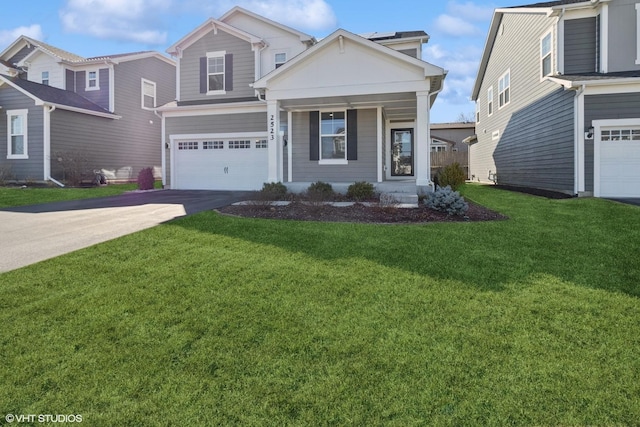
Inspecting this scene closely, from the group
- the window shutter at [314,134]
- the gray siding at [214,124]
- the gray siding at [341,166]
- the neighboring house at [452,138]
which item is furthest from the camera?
the neighboring house at [452,138]

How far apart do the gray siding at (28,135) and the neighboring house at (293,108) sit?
5527mm

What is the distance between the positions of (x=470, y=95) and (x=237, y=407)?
28.3 meters

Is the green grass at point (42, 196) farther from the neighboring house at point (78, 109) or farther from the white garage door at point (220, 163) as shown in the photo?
the neighboring house at point (78, 109)

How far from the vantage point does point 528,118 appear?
1609 centimetres

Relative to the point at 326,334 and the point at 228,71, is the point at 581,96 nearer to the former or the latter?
the point at 326,334

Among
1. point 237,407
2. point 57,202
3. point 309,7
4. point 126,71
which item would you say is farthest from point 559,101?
point 126,71

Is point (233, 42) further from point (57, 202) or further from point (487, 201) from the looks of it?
point (487, 201)

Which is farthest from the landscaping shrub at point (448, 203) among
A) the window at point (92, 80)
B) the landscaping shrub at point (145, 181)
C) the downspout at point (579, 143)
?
the window at point (92, 80)

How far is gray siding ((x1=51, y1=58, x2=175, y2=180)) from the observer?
59.7 ft

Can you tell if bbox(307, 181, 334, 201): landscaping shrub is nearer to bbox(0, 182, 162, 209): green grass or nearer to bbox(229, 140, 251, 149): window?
bbox(229, 140, 251, 149): window

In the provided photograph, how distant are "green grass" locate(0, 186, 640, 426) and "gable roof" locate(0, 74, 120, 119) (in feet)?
49.2

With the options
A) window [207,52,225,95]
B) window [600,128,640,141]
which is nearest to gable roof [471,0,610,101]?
window [600,128,640,141]

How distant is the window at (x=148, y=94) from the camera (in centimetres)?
2250

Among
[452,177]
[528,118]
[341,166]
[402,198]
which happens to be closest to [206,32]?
[341,166]
